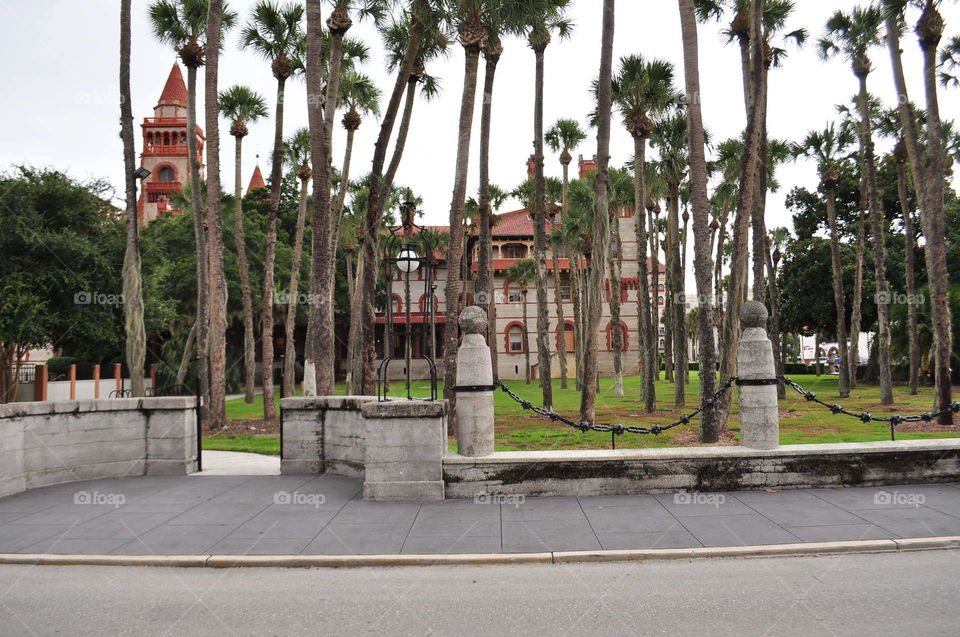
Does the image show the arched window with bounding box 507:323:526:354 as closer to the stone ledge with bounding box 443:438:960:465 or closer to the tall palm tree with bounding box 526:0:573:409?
the tall palm tree with bounding box 526:0:573:409

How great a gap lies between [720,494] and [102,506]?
7915 millimetres

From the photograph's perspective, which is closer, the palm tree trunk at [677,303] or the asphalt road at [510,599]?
the asphalt road at [510,599]

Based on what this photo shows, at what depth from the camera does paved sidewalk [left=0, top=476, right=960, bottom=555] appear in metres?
6.32

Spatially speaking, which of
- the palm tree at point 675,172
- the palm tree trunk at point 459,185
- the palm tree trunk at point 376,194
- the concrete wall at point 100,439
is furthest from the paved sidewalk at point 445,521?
the palm tree at point 675,172

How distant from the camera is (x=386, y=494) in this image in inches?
319

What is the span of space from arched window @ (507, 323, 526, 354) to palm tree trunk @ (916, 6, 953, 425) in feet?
136

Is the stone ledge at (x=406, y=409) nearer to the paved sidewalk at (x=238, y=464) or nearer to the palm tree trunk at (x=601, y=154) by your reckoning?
the paved sidewalk at (x=238, y=464)

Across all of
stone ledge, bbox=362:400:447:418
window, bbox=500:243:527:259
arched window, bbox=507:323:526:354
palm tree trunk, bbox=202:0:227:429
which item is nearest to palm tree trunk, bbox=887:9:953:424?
stone ledge, bbox=362:400:447:418

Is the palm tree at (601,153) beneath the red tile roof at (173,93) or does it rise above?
beneath

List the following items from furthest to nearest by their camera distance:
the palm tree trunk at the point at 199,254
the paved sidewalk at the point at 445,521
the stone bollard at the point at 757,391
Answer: the palm tree trunk at the point at 199,254
the stone bollard at the point at 757,391
the paved sidewalk at the point at 445,521

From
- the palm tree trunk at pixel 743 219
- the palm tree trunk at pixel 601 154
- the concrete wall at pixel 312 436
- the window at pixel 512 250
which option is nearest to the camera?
the concrete wall at pixel 312 436

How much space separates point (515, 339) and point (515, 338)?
9cm

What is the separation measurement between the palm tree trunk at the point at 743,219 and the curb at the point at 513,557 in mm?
8277

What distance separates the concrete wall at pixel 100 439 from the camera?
373 inches
